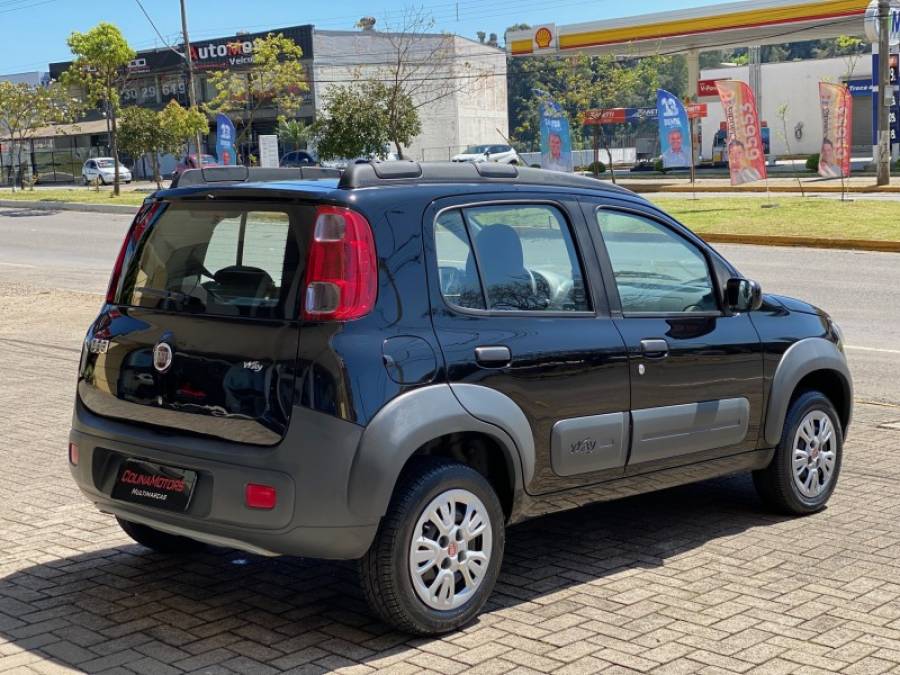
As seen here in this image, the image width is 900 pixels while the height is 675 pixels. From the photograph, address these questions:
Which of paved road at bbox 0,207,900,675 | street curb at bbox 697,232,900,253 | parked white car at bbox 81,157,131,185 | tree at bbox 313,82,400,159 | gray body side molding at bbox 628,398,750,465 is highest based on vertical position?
tree at bbox 313,82,400,159

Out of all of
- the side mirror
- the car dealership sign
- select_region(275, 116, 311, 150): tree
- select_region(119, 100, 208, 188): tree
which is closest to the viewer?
the side mirror

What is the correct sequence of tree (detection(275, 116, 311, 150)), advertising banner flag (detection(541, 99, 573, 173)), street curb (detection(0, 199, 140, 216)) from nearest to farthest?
1. street curb (detection(0, 199, 140, 216))
2. advertising banner flag (detection(541, 99, 573, 173))
3. tree (detection(275, 116, 311, 150))

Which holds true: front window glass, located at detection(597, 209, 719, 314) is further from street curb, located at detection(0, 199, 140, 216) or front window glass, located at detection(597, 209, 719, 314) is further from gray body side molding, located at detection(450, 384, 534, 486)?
street curb, located at detection(0, 199, 140, 216)

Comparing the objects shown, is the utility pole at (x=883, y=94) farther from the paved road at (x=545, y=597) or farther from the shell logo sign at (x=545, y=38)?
the paved road at (x=545, y=597)

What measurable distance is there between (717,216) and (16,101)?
122 ft

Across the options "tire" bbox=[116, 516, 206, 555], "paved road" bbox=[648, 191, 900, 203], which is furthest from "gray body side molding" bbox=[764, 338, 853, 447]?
"paved road" bbox=[648, 191, 900, 203]

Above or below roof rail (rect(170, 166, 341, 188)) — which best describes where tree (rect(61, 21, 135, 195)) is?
above

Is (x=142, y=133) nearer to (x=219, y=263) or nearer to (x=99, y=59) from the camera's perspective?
(x=99, y=59)

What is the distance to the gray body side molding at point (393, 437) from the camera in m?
4.33

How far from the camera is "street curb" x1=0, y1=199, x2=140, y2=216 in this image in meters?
36.2

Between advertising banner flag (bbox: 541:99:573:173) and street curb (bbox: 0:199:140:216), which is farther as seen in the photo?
advertising banner flag (bbox: 541:99:573:173)

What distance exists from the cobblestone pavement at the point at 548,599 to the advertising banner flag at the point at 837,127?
25.1 meters

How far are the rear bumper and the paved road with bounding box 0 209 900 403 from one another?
19.8ft

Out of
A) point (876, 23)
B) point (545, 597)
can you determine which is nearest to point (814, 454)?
point (545, 597)
